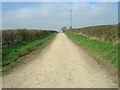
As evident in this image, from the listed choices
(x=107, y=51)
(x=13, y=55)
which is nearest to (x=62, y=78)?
(x=107, y=51)

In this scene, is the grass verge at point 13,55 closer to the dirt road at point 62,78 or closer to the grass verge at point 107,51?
the dirt road at point 62,78

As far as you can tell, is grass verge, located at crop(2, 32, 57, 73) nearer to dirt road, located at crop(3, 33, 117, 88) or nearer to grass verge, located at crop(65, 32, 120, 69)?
dirt road, located at crop(3, 33, 117, 88)

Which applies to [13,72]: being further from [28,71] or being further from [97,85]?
[97,85]

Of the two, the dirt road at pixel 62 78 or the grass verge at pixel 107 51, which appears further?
the grass verge at pixel 107 51

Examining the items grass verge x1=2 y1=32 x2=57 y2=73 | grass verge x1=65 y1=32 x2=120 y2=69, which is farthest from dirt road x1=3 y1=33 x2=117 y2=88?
grass verge x1=65 y1=32 x2=120 y2=69

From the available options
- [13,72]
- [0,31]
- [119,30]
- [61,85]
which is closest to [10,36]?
[0,31]

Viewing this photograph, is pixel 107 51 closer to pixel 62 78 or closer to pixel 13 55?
pixel 62 78

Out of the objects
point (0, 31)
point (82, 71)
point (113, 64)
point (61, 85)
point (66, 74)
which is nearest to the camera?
point (61, 85)

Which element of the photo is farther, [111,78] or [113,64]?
[113,64]

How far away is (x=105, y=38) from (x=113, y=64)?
24.4ft

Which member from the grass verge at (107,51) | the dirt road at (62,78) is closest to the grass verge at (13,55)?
the dirt road at (62,78)

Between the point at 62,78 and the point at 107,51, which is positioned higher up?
the point at 107,51

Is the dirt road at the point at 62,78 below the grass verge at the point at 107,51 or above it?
below

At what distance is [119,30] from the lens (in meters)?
11.3
